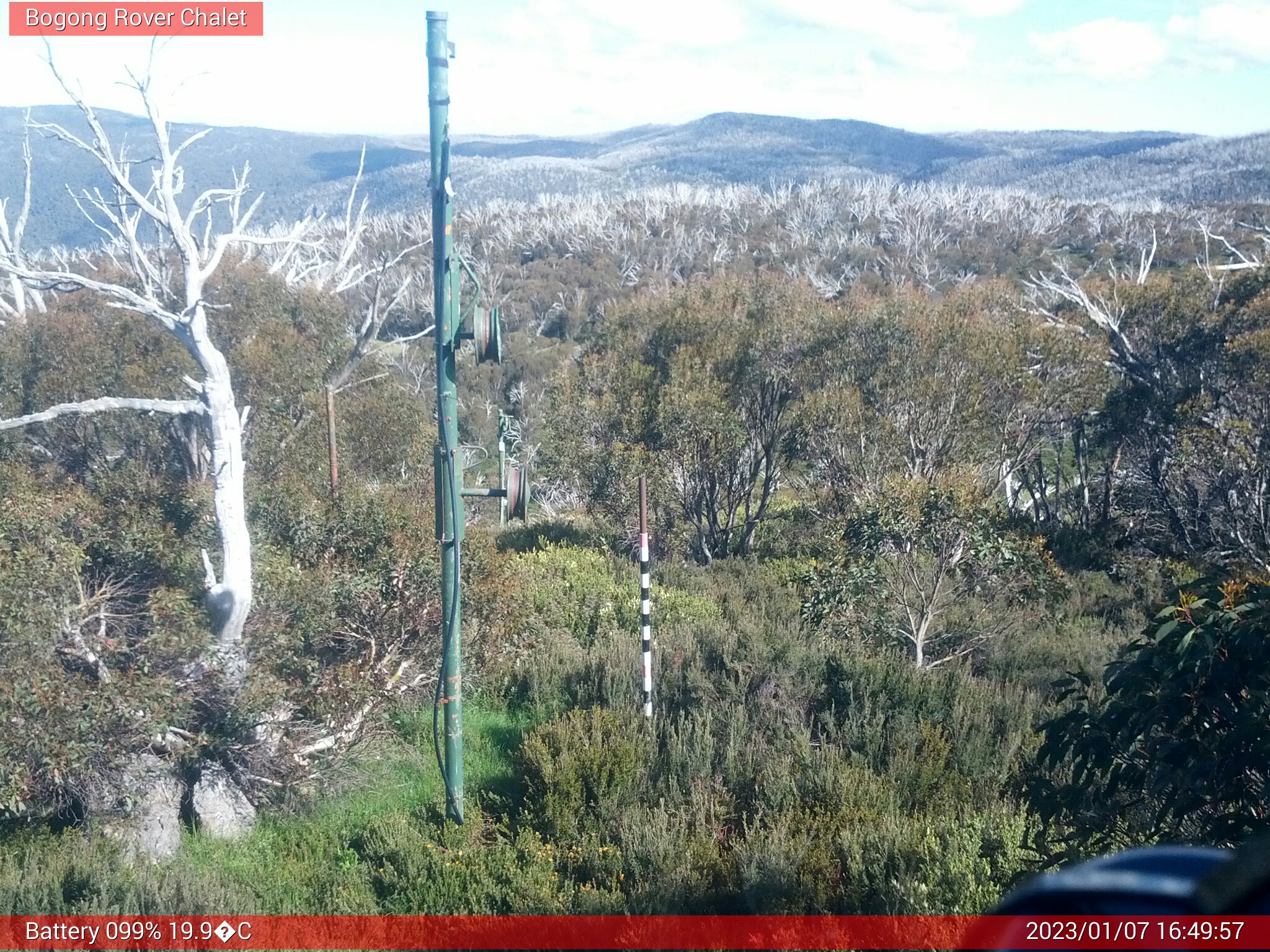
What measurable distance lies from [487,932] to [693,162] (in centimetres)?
11408

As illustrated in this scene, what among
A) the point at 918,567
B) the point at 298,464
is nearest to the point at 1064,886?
the point at 918,567

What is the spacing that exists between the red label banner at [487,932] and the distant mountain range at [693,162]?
38048mm

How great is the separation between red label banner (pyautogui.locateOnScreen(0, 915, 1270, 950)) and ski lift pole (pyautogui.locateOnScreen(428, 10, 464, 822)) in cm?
119

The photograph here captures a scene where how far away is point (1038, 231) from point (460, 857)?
5238cm

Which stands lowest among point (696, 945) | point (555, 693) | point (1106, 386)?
point (555, 693)

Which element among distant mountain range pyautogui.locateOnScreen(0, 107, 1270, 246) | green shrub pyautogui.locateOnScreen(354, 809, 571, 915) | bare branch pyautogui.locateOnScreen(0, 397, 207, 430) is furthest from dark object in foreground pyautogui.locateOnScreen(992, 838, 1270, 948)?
distant mountain range pyautogui.locateOnScreen(0, 107, 1270, 246)

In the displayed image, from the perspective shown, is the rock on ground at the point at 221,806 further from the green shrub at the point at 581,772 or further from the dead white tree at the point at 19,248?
the dead white tree at the point at 19,248

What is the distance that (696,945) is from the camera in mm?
4516

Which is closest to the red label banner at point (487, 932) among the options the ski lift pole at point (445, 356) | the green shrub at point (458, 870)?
the green shrub at point (458, 870)

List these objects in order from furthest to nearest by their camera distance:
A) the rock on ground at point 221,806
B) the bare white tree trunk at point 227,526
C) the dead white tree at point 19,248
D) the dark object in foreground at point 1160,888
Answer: the dead white tree at point 19,248
the bare white tree trunk at point 227,526
the rock on ground at point 221,806
the dark object in foreground at point 1160,888

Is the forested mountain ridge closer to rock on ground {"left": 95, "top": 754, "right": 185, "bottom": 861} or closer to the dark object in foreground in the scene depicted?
rock on ground {"left": 95, "top": 754, "right": 185, "bottom": 861}

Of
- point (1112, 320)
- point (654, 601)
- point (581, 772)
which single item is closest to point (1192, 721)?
point (581, 772)

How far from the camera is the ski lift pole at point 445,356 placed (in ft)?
17.6

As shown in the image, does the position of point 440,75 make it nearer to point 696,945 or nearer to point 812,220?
point 696,945
